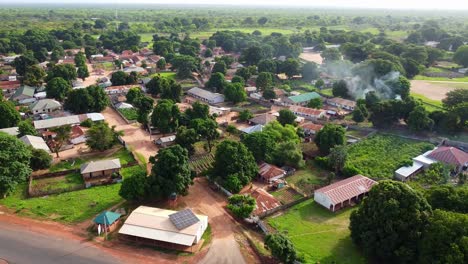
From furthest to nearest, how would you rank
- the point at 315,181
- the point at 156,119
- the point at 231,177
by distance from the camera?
the point at 156,119 → the point at 315,181 → the point at 231,177

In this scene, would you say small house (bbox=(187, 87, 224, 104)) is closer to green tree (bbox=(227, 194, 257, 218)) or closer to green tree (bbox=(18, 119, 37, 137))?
green tree (bbox=(18, 119, 37, 137))

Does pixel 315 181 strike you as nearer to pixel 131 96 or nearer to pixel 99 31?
pixel 131 96

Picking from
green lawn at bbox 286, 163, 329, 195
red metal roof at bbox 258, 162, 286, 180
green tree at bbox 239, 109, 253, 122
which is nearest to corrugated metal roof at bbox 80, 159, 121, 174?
red metal roof at bbox 258, 162, 286, 180

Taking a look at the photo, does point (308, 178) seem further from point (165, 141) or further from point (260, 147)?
point (165, 141)

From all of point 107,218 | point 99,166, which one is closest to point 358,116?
point 99,166

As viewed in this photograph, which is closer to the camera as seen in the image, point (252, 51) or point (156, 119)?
point (156, 119)

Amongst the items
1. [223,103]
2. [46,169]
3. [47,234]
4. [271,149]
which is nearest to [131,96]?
[223,103]
